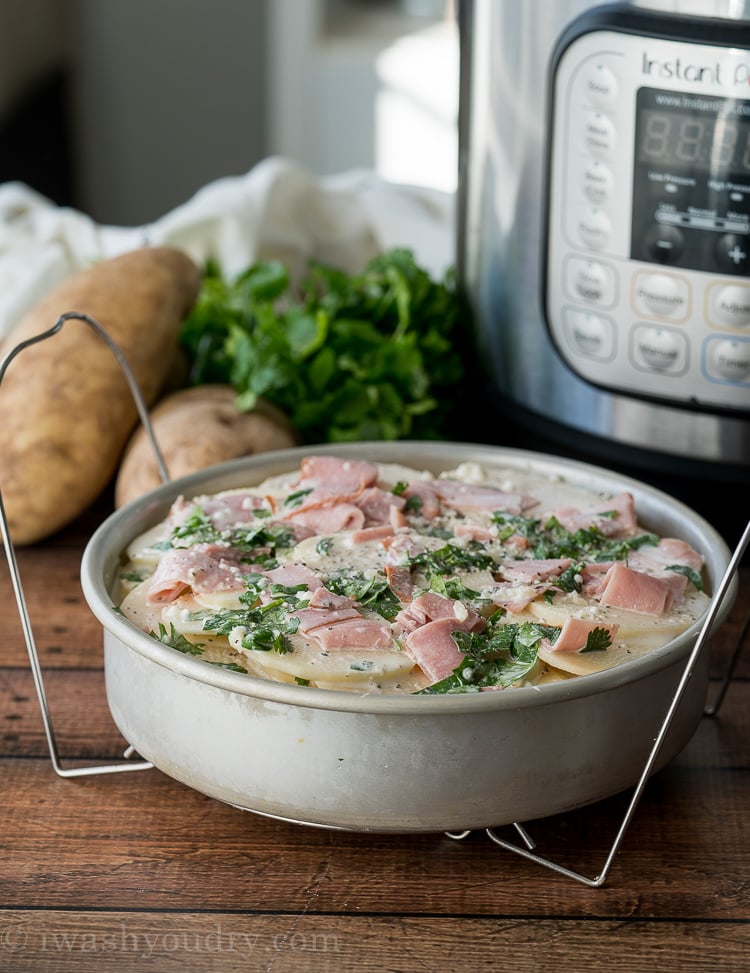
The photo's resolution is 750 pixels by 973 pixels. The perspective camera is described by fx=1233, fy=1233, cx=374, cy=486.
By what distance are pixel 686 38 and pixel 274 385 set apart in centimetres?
41

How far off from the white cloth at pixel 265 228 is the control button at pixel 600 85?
1.48ft

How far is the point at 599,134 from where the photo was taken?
2.70 ft

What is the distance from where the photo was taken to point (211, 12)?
2820 millimetres

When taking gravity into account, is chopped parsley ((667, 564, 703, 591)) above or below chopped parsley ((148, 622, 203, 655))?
below

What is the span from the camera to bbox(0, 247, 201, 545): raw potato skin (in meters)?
0.97

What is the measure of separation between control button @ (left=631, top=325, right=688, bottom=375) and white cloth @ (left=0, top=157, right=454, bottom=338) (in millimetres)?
438

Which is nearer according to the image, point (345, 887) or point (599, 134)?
point (345, 887)

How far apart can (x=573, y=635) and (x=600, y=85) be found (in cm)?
41

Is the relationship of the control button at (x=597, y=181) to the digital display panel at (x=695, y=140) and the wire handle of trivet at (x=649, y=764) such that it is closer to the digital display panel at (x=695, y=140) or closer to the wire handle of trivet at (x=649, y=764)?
the digital display panel at (x=695, y=140)

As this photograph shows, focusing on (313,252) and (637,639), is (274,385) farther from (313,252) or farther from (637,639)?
(637,639)

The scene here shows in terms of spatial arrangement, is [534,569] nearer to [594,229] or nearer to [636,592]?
[636,592]

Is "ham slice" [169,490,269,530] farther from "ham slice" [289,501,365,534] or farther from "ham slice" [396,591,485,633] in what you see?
"ham slice" [396,591,485,633]

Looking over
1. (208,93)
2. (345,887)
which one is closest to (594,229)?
(345,887)

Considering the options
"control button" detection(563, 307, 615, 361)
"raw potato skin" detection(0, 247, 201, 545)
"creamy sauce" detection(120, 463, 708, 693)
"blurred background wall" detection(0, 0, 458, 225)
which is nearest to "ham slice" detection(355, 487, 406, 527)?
"creamy sauce" detection(120, 463, 708, 693)
